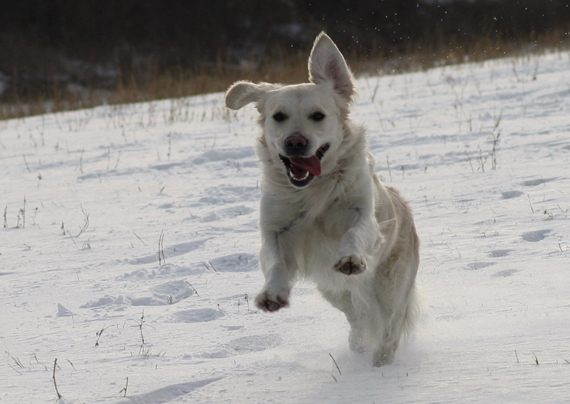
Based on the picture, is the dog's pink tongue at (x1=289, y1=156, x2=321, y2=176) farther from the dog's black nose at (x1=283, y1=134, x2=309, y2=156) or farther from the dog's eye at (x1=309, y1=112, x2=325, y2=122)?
the dog's eye at (x1=309, y1=112, x2=325, y2=122)

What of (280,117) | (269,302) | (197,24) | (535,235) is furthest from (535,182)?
(197,24)

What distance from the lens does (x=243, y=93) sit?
447 cm

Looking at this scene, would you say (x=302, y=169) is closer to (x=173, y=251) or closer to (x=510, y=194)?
(x=173, y=251)

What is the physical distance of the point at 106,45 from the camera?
1405 inches

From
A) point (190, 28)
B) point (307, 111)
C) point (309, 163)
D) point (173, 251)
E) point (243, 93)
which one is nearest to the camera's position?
point (309, 163)

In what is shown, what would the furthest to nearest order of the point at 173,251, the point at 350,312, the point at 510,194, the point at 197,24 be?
the point at 197,24 < the point at 510,194 < the point at 173,251 < the point at 350,312

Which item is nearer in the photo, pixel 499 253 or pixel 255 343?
pixel 255 343

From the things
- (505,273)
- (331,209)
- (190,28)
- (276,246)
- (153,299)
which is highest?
(331,209)

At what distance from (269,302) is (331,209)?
2.85 feet

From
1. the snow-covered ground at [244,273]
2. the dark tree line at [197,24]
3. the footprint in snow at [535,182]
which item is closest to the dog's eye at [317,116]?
the snow-covered ground at [244,273]

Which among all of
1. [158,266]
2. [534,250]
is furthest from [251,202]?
[534,250]

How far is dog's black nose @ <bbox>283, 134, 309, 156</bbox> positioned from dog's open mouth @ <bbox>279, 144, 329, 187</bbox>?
0.08 meters

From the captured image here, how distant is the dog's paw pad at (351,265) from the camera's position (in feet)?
10.8

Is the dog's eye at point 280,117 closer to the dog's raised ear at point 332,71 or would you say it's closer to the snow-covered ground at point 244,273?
the dog's raised ear at point 332,71
